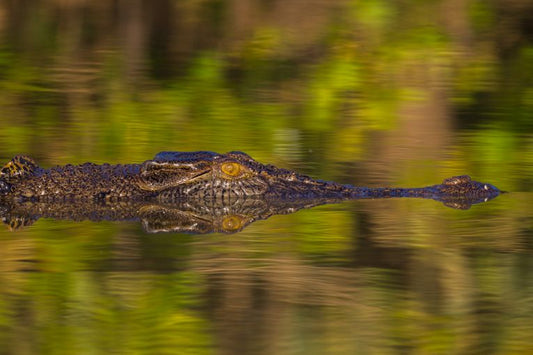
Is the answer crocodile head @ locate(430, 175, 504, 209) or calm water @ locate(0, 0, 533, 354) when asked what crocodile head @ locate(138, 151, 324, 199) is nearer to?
calm water @ locate(0, 0, 533, 354)

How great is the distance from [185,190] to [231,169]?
33cm

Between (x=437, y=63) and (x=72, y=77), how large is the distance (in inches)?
162

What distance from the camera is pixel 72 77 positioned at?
45.2 feet

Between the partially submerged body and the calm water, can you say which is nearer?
the calm water

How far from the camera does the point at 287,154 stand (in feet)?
31.6


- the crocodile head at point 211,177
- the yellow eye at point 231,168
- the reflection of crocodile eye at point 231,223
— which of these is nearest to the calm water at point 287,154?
the reflection of crocodile eye at point 231,223

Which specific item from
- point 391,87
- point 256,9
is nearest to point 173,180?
point 391,87

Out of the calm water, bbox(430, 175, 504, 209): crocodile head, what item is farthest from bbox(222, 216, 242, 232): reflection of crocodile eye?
bbox(430, 175, 504, 209): crocodile head

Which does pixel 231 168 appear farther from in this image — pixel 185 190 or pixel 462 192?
pixel 462 192

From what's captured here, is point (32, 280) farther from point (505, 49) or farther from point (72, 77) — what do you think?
point (505, 49)

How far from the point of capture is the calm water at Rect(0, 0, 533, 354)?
17.8ft

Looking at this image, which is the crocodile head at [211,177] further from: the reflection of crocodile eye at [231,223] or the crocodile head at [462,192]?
the crocodile head at [462,192]

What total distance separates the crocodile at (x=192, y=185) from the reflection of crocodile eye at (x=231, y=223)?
0.32 metres

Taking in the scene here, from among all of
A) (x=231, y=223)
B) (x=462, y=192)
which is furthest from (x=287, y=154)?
(x=231, y=223)
